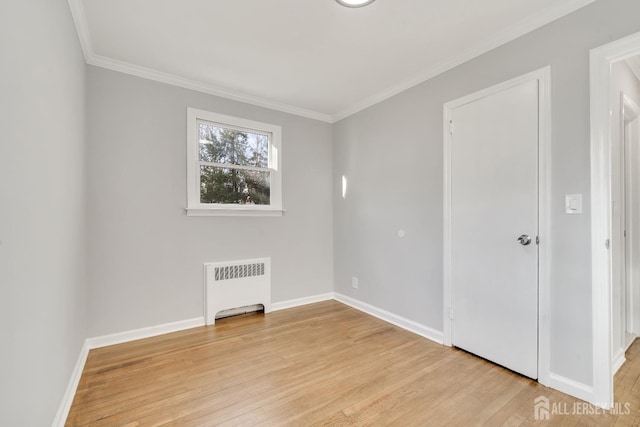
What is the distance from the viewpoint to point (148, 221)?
2.81 metres

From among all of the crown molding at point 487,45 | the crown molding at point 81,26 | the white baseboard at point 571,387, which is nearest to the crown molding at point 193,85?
the crown molding at point 81,26

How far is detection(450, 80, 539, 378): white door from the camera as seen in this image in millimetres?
2062

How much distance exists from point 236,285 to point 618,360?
3.40 metres

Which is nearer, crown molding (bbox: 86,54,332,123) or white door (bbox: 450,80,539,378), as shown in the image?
white door (bbox: 450,80,539,378)

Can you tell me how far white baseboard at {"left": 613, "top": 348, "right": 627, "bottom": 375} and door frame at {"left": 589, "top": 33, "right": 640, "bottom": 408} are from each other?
0.53 m

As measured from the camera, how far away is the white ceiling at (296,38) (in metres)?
1.94

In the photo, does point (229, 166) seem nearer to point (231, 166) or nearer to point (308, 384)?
point (231, 166)

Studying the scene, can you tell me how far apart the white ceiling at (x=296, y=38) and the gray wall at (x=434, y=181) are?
18cm

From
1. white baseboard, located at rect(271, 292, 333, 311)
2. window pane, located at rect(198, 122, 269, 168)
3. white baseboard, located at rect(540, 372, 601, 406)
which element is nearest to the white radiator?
white baseboard, located at rect(271, 292, 333, 311)

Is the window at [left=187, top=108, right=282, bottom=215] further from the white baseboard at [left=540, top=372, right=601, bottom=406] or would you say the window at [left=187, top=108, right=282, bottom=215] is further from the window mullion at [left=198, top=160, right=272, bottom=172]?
the white baseboard at [left=540, top=372, right=601, bottom=406]

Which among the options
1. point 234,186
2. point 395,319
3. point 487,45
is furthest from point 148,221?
point 487,45

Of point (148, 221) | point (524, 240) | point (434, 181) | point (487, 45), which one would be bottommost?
point (524, 240)

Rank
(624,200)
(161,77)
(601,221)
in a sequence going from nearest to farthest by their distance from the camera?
(601,221), (624,200), (161,77)

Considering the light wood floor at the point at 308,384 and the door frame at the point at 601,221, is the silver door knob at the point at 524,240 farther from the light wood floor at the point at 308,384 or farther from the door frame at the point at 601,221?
the light wood floor at the point at 308,384
